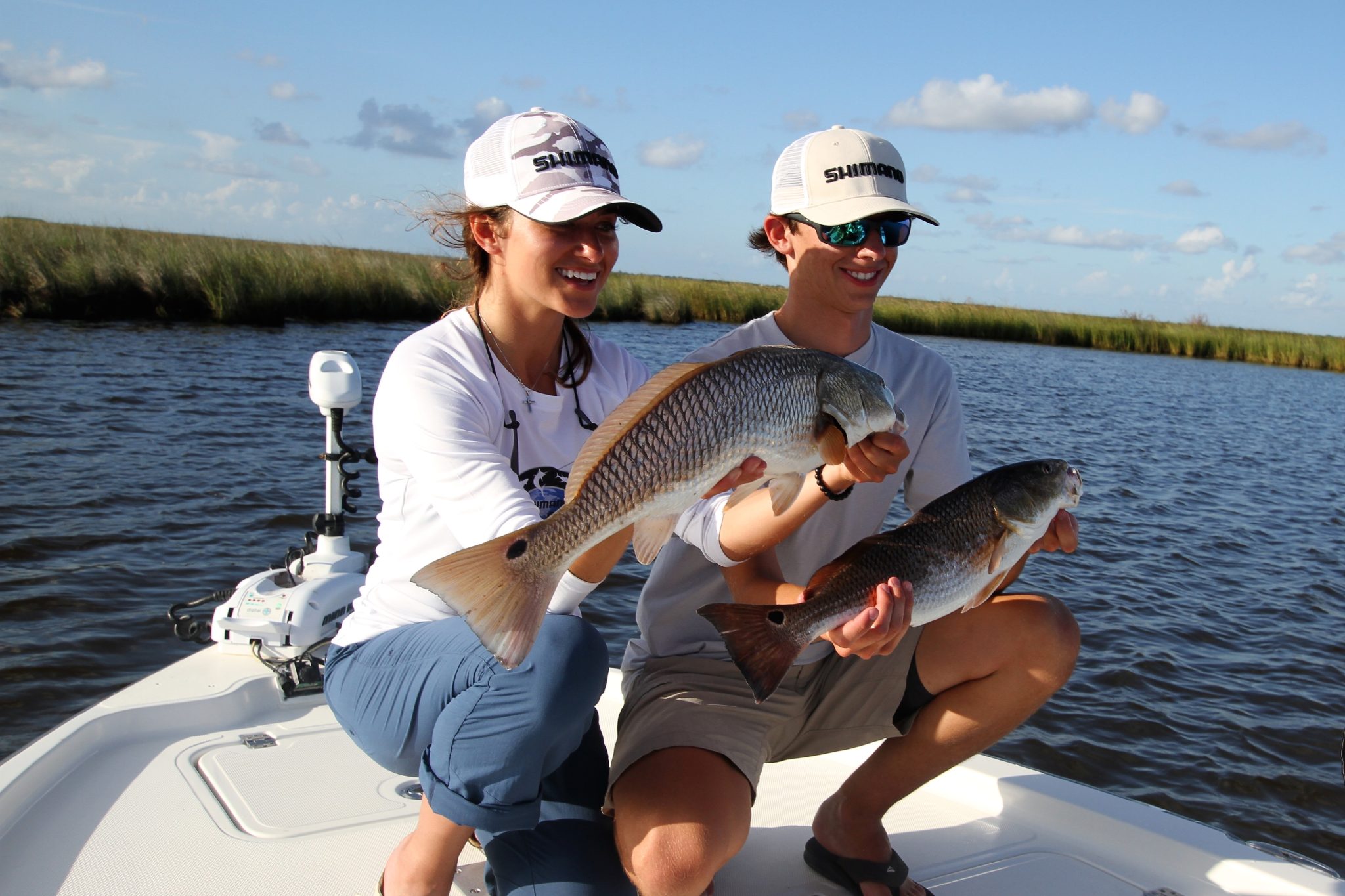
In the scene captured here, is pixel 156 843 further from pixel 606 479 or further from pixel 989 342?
pixel 989 342

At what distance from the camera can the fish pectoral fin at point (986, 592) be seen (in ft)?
9.21

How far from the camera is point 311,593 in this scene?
410cm

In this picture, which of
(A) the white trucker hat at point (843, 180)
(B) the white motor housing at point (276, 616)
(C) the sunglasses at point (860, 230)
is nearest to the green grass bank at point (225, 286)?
(B) the white motor housing at point (276, 616)

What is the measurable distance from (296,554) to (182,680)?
0.77m

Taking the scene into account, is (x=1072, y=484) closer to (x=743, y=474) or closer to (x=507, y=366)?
(x=743, y=474)

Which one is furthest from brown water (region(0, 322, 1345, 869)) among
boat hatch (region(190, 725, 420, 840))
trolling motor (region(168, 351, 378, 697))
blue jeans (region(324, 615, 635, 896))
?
blue jeans (region(324, 615, 635, 896))

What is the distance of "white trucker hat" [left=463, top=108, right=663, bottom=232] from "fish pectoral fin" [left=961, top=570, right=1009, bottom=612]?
4.54ft

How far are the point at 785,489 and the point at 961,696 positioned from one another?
1009 mm

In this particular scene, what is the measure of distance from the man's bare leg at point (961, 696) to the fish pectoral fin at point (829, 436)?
37.5 inches

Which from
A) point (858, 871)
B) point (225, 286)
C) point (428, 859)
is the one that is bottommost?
point (858, 871)

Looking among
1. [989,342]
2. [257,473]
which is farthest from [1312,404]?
[257,473]

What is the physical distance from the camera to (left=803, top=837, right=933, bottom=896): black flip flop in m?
2.93

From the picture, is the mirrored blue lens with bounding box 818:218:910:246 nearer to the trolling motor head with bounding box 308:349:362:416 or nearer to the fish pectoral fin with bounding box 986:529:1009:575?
the fish pectoral fin with bounding box 986:529:1009:575

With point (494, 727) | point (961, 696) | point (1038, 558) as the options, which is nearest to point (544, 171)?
point (494, 727)
